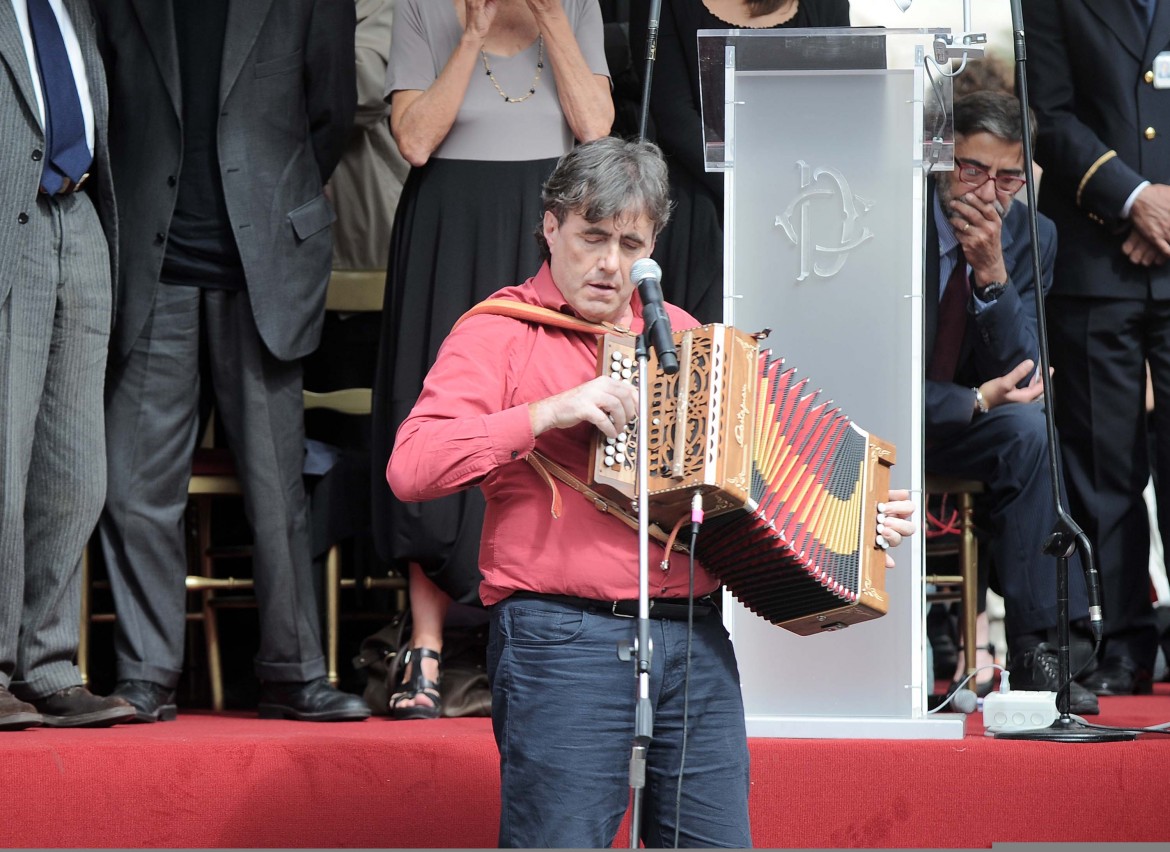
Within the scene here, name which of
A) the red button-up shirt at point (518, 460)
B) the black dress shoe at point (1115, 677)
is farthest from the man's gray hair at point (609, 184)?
the black dress shoe at point (1115, 677)

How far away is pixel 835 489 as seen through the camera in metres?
2.60

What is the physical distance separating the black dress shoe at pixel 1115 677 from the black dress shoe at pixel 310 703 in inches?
75.6

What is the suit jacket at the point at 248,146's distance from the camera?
156 inches

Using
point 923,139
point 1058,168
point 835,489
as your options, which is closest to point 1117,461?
point 1058,168

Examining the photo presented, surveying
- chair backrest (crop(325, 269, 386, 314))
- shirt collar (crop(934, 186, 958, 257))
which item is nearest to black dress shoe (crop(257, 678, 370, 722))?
chair backrest (crop(325, 269, 386, 314))

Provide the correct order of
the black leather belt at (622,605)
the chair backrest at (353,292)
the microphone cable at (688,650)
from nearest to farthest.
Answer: the microphone cable at (688,650)
the black leather belt at (622,605)
the chair backrest at (353,292)

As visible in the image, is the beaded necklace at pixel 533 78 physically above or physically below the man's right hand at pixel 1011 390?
above

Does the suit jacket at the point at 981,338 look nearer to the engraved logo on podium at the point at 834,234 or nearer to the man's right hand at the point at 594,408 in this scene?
the engraved logo on podium at the point at 834,234

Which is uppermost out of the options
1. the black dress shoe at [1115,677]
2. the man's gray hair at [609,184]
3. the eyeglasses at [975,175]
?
the eyeglasses at [975,175]

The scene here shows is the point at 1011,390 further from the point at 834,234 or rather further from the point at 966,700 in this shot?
the point at 834,234

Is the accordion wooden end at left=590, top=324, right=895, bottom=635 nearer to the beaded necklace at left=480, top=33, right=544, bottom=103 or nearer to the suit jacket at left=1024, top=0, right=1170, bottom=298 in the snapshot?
the beaded necklace at left=480, top=33, right=544, bottom=103

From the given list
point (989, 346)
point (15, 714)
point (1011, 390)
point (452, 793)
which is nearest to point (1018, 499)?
point (1011, 390)

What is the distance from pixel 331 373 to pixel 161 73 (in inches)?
52.6

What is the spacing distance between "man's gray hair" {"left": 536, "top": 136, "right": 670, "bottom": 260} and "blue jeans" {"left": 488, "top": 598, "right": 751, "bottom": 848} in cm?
63
